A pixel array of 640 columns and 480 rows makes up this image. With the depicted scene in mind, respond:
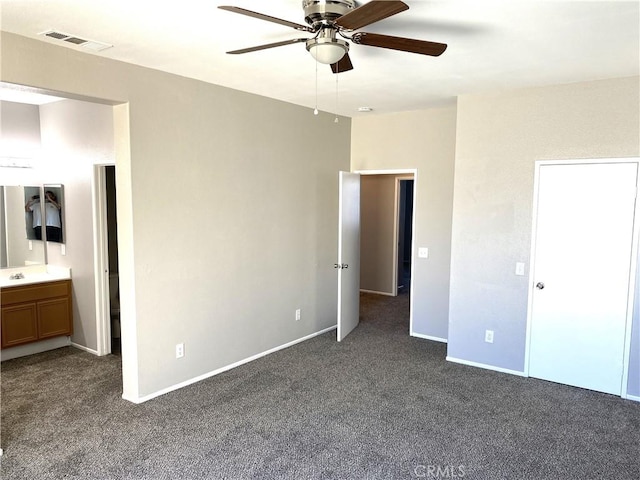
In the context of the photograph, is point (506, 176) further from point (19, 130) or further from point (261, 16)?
point (19, 130)

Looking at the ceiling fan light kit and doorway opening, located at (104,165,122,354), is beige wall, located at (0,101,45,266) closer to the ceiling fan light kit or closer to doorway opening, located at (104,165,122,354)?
doorway opening, located at (104,165,122,354)

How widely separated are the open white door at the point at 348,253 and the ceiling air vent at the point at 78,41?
2.71m

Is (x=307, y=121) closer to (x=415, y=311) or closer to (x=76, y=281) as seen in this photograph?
(x=415, y=311)

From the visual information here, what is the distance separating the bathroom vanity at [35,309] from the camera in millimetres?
4508

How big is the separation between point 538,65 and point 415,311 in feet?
10.2

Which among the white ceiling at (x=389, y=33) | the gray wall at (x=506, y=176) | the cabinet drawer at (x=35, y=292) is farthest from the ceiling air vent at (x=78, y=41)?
the gray wall at (x=506, y=176)

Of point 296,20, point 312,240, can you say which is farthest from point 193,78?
point 312,240

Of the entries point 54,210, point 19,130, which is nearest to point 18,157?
point 19,130

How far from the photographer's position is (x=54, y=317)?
16.0 feet

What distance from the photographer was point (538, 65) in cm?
334

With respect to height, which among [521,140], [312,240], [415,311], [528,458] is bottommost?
[528,458]

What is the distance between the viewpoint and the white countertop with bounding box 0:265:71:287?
469cm

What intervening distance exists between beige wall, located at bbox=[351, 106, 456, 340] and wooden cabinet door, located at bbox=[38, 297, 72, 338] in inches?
157

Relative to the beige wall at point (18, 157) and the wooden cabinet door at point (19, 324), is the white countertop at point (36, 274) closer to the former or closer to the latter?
the beige wall at point (18, 157)
